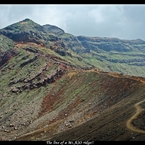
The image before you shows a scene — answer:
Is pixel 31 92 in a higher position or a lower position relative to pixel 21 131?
higher

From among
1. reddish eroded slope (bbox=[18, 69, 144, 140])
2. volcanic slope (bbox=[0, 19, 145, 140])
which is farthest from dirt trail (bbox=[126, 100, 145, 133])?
reddish eroded slope (bbox=[18, 69, 144, 140])

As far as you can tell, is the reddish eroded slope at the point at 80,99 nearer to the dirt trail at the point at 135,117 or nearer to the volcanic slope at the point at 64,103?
the volcanic slope at the point at 64,103

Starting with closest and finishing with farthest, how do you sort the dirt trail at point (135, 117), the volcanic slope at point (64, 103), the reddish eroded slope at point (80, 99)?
the dirt trail at point (135, 117)
the volcanic slope at point (64, 103)
the reddish eroded slope at point (80, 99)

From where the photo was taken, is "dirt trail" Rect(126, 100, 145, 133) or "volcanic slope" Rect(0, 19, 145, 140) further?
"volcanic slope" Rect(0, 19, 145, 140)

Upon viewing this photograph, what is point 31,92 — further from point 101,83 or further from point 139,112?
point 139,112

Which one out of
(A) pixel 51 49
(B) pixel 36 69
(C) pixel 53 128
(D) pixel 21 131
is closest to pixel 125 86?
(C) pixel 53 128

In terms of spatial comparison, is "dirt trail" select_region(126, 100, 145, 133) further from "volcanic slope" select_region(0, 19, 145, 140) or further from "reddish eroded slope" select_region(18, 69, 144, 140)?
"reddish eroded slope" select_region(18, 69, 144, 140)

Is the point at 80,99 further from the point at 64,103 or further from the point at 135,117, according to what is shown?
the point at 135,117

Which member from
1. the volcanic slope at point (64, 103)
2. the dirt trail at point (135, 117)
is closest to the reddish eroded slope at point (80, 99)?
the volcanic slope at point (64, 103)
